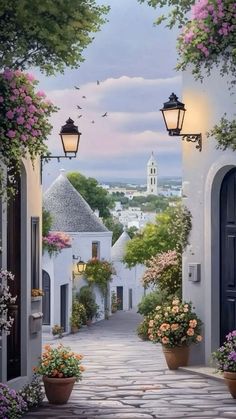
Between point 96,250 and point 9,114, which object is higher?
point 9,114

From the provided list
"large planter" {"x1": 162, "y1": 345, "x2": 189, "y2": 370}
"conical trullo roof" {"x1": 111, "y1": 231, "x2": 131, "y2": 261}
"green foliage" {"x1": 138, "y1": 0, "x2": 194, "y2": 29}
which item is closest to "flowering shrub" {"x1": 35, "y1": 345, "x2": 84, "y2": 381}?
"large planter" {"x1": 162, "y1": 345, "x2": 189, "y2": 370}

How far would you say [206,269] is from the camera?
14.0m

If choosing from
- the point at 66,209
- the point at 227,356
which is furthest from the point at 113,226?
the point at 227,356

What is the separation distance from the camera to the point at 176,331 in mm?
13859

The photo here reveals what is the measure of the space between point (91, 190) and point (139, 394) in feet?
139

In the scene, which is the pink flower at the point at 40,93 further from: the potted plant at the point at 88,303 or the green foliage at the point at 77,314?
the potted plant at the point at 88,303

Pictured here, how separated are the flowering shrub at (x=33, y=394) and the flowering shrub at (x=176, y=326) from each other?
115 inches

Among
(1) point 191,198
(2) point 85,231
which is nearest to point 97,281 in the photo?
(2) point 85,231

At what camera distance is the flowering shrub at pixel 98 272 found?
34.5 meters

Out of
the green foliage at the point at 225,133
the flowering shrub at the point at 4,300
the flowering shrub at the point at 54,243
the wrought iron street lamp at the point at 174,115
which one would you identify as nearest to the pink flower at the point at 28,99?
the flowering shrub at the point at 4,300

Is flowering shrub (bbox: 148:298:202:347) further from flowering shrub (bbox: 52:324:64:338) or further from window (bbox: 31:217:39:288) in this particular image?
flowering shrub (bbox: 52:324:64:338)

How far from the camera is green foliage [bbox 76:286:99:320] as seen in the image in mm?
32406

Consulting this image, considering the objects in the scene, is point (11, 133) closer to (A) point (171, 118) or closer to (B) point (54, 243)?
(A) point (171, 118)

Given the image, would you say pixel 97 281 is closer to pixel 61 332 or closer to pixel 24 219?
pixel 61 332
